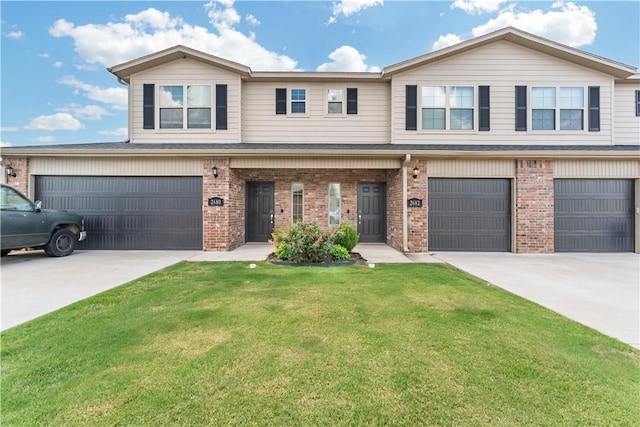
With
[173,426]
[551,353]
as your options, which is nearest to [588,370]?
[551,353]

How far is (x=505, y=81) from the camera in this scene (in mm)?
8938

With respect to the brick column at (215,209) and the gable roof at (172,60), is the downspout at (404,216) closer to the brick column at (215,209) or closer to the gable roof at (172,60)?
the brick column at (215,209)

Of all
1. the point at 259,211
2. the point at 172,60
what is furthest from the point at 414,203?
the point at 172,60

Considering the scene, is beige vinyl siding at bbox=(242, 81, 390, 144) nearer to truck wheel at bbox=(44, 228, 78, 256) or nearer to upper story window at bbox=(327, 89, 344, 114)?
upper story window at bbox=(327, 89, 344, 114)

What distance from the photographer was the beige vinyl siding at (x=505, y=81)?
8.87m

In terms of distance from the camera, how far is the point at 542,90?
892 centimetres

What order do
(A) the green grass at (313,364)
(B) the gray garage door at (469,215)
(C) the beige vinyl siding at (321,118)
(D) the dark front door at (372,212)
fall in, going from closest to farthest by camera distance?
(A) the green grass at (313,364) → (B) the gray garage door at (469,215) → (C) the beige vinyl siding at (321,118) → (D) the dark front door at (372,212)

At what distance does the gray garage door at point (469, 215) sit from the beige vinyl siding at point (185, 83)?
6.71 metres

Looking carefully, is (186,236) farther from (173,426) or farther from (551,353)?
(551,353)

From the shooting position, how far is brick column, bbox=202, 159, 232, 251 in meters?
8.18

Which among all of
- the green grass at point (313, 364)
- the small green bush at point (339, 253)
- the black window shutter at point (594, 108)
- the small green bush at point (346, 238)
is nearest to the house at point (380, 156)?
the black window shutter at point (594, 108)

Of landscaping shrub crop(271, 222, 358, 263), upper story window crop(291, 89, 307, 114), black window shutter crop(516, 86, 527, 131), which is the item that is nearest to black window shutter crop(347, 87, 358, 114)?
upper story window crop(291, 89, 307, 114)

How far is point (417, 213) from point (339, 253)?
3016 mm

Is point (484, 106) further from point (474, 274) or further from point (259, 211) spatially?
point (259, 211)
